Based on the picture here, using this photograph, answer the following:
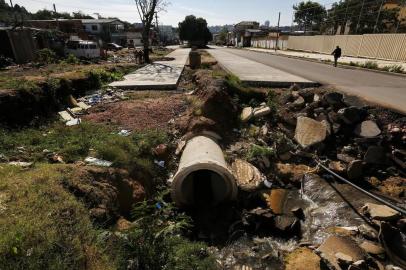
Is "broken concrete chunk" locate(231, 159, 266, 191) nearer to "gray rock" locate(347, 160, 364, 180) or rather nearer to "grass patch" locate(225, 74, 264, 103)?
"gray rock" locate(347, 160, 364, 180)

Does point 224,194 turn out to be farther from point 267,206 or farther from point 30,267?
point 30,267

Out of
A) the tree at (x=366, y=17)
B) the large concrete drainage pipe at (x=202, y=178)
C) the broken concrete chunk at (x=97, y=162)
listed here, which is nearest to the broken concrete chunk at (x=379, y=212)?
the large concrete drainage pipe at (x=202, y=178)

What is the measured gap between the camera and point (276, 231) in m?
5.93

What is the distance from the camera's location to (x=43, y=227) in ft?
12.1

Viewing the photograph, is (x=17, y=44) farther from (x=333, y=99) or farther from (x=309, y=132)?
(x=333, y=99)

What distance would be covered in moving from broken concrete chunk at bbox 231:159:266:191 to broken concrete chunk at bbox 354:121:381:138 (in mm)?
3301

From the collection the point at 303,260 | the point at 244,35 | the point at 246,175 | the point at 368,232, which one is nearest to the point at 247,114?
the point at 246,175

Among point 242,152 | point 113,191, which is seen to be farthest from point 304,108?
point 113,191

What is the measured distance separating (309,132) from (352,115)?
4.40 ft

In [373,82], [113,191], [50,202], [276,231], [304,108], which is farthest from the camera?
[373,82]

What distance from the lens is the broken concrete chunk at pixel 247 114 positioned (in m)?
9.70

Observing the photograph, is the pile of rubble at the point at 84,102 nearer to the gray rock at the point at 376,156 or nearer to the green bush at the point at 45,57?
the gray rock at the point at 376,156

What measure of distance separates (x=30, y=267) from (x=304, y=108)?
9.11 m

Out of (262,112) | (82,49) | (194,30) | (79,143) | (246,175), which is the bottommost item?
(246,175)
